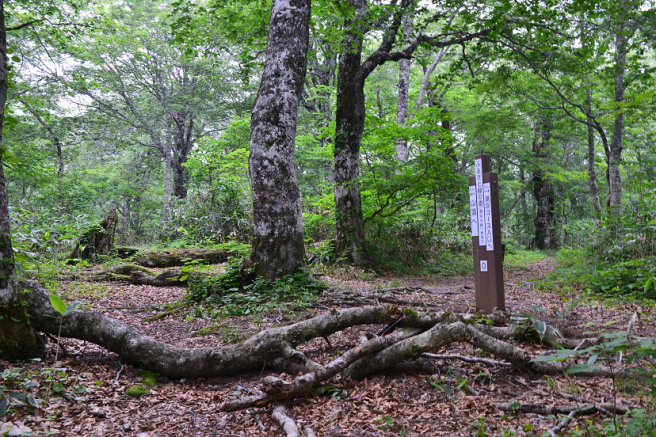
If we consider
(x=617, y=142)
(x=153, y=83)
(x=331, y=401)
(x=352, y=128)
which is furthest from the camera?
(x=153, y=83)

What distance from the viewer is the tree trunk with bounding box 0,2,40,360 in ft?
9.52

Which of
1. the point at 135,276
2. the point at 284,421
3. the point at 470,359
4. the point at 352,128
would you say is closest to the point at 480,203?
the point at 470,359

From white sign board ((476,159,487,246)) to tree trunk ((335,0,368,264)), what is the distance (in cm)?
407

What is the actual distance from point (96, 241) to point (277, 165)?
21.0 feet

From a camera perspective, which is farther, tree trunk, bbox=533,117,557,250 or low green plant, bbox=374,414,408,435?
tree trunk, bbox=533,117,557,250

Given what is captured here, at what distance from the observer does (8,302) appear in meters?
2.92

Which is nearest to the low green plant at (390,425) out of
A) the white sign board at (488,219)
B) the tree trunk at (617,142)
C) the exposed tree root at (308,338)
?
the exposed tree root at (308,338)

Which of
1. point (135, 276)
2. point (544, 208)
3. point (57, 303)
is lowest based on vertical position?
point (135, 276)

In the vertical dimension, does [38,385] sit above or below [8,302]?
below

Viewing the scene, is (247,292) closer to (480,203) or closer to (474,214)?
(474,214)

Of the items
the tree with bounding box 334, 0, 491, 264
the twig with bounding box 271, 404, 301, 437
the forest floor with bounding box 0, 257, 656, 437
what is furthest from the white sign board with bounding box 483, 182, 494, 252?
the tree with bounding box 334, 0, 491, 264

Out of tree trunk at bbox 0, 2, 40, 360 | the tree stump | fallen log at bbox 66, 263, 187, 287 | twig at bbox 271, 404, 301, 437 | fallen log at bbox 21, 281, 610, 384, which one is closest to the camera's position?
twig at bbox 271, 404, 301, 437

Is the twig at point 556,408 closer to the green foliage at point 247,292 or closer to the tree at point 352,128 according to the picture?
the green foliage at point 247,292

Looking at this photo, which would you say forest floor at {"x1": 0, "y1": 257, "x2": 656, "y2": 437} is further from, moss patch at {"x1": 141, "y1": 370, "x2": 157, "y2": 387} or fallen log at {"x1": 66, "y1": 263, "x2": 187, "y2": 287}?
fallen log at {"x1": 66, "y1": 263, "x2": 187, "y2": 287}
